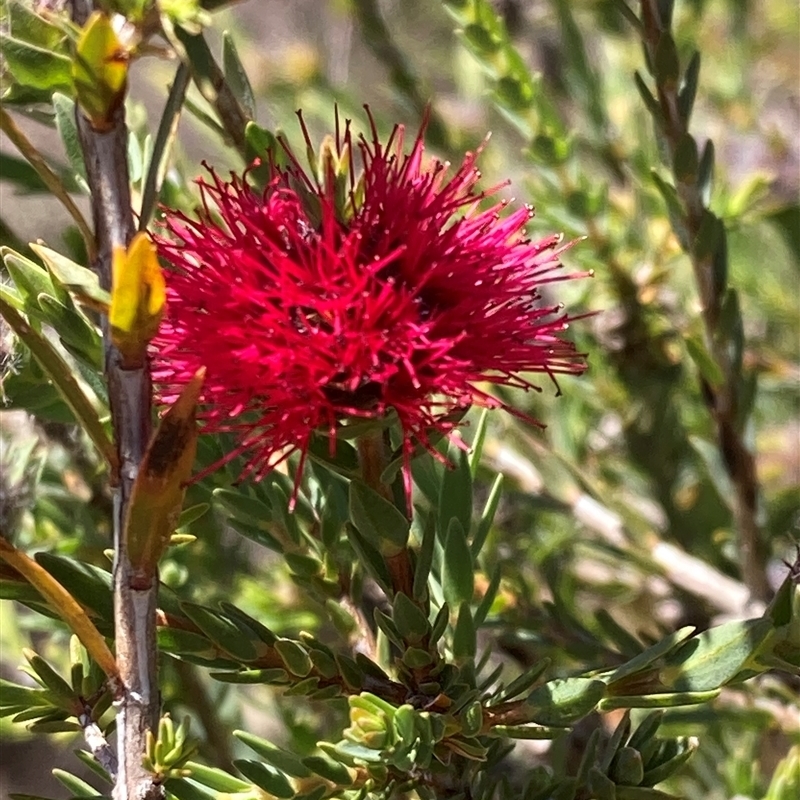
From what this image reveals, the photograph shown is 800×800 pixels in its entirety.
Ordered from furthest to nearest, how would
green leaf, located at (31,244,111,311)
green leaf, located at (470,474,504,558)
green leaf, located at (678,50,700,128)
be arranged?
green leaf, located at (678,50,700,128) < green leaf, located at (470,474,504,558) < green leaf, located at (31,244,111,311)

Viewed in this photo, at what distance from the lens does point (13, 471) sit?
1.75 ft

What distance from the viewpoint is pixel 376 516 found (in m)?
0.39

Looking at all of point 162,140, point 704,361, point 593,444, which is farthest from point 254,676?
point 593,444

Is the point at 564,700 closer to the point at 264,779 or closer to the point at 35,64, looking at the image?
the point at 264,779

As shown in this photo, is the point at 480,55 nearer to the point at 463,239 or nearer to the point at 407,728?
the point at 463,239

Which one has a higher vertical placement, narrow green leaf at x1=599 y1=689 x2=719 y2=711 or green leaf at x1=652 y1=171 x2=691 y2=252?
green leaf at x1=652 y1=171 x2=691 y2=252

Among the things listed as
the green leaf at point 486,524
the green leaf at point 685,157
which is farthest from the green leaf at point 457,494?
the green leaf at point 685,157

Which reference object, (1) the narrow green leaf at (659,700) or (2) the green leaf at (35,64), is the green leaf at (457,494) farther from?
(2) the green leaf at (35,64)

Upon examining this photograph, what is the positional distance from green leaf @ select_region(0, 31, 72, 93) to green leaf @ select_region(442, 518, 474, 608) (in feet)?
0.78

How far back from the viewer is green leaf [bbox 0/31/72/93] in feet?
1.23

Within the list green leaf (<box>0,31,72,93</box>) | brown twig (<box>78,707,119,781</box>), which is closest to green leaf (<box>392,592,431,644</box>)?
brown twig (<box>78,707,119,781</box>)

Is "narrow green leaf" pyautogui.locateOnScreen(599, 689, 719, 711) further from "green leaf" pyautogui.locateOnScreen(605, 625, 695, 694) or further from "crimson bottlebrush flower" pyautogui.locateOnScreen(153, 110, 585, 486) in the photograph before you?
"crimson bottlebrush flower" pyautogui.locateOnScreen(153, 110, 585, 486)

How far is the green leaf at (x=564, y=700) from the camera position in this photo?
37cm

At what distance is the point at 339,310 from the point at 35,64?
0.49 feet
